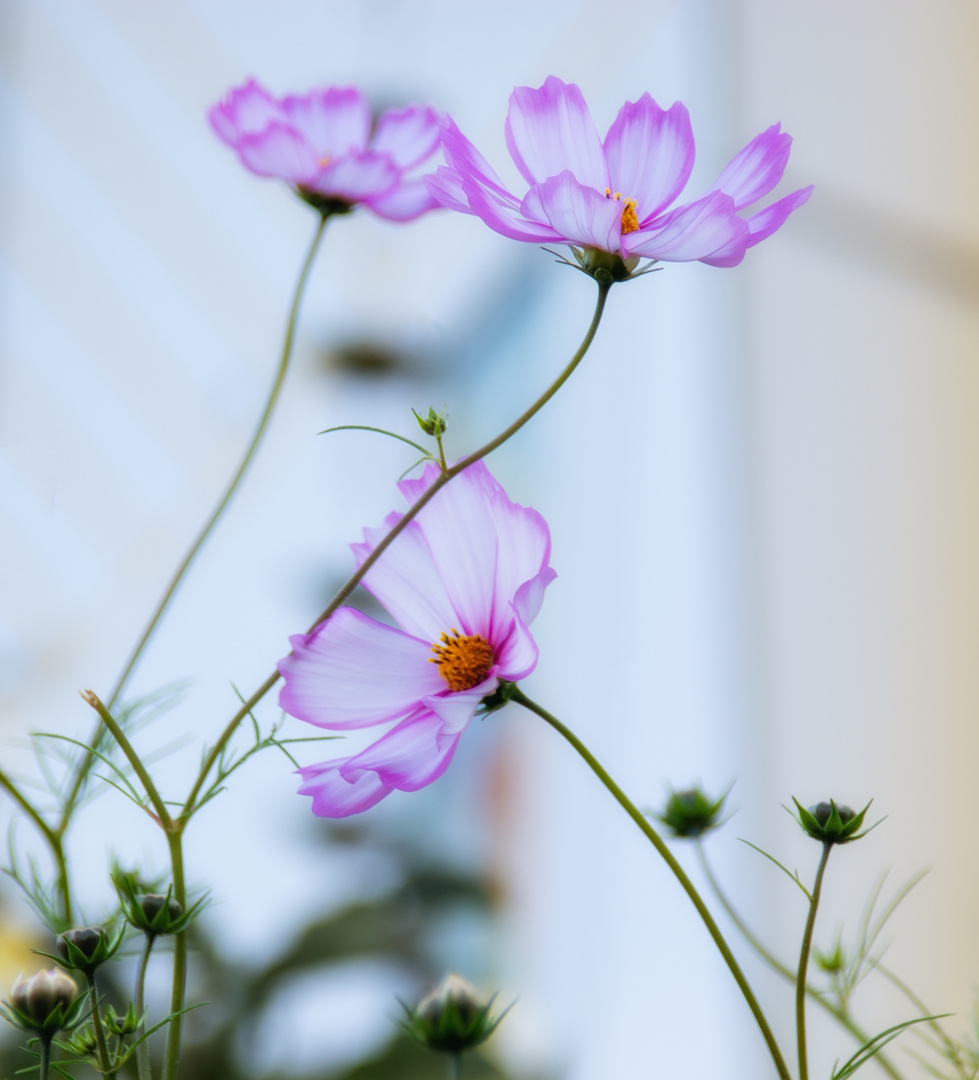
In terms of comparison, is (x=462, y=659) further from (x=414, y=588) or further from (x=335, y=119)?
(x=335, y=119)

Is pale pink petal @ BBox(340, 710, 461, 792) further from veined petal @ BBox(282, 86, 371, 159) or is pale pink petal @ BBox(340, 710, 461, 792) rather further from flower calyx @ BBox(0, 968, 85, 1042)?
veined petal @ BBox(282, 86, 371, 159)

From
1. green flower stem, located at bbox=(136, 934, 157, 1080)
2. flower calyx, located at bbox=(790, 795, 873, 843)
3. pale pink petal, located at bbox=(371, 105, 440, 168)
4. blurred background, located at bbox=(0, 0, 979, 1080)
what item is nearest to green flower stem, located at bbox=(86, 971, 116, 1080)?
green flower stem, located at bbox=(136, 934, 157, 1080)

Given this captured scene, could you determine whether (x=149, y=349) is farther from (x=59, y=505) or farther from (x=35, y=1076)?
(x=59, y=505)

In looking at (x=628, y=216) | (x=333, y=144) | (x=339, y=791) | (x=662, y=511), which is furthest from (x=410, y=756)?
(x=662, y=511)

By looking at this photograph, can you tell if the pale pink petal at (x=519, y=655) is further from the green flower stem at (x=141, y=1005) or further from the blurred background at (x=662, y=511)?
the blurred background at (x=662, y=511)

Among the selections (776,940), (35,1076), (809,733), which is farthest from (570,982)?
(35,1076)

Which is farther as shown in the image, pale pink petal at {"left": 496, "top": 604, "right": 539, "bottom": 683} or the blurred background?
the blurred background
